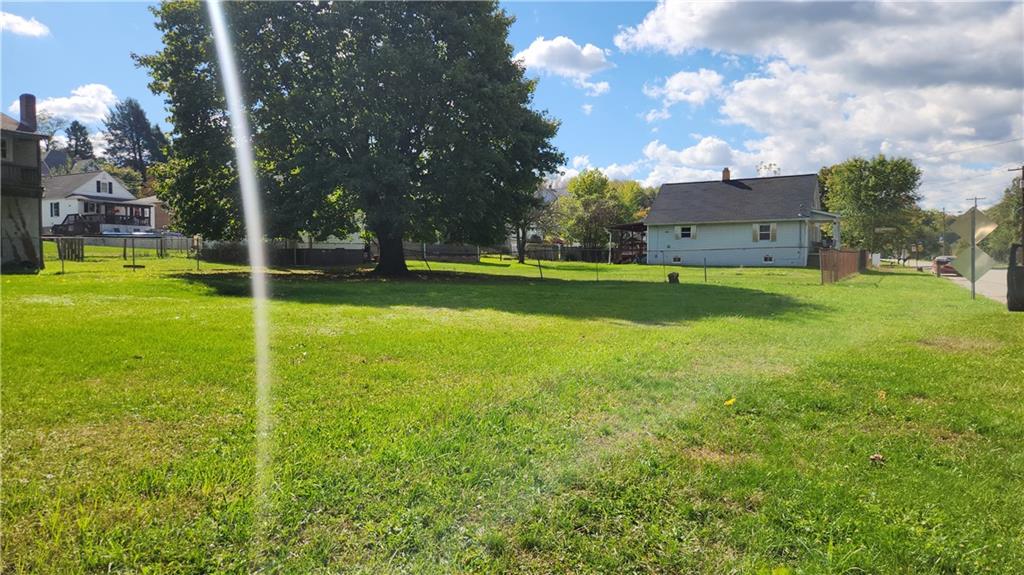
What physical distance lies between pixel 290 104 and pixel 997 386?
19.4m

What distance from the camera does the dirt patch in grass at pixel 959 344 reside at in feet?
24.5

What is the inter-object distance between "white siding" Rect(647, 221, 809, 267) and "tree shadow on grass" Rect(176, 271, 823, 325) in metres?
20.3

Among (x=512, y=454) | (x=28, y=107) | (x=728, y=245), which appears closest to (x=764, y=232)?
(x=728, y=245)

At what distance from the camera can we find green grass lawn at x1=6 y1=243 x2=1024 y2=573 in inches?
106

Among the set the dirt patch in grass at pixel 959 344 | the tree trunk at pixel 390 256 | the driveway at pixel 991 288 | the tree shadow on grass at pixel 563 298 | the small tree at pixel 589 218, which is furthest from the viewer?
the small tree at pixel 589 218

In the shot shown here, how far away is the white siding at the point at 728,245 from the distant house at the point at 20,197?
3340 cm

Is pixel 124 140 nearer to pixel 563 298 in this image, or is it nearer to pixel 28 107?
pixel 28 107

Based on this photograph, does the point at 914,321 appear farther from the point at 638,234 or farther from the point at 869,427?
the point at 638,234

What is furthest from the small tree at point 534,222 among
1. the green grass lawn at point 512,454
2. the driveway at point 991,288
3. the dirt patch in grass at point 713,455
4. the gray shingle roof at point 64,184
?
the gray shingle roof at point 64,184

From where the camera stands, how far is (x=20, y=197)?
848 inches

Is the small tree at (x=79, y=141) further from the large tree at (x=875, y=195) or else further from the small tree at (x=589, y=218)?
the large tree at (x=875, y=195)

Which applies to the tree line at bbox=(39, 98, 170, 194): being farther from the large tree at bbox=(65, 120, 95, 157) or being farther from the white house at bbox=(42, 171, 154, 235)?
the white house at bbox=(42, 171, 154, 235)

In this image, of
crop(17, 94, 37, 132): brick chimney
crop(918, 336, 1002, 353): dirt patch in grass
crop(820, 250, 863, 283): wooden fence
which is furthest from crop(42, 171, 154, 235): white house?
crop(918, 336, 1002, 353): dirt patch in grass

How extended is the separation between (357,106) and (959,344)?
17927 mm
